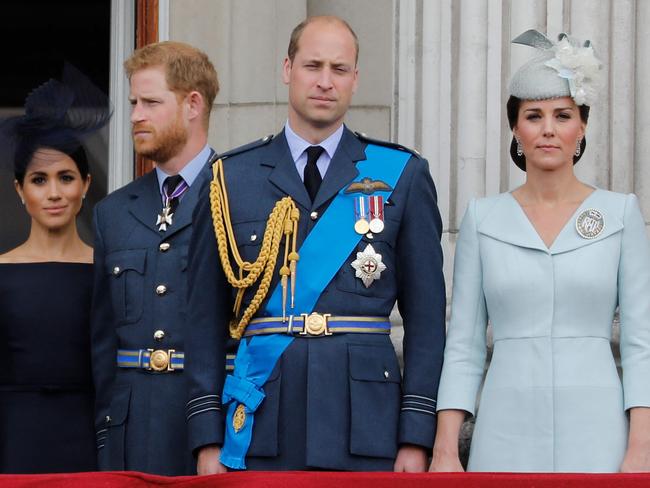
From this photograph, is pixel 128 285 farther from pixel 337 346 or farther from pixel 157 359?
pixel 337 346

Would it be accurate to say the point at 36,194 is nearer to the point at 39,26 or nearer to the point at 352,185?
the point at 352,185

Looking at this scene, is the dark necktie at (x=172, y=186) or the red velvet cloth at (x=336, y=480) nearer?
the red velvet cloth at (x=336, y=480)

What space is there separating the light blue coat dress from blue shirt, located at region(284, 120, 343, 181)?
500mm

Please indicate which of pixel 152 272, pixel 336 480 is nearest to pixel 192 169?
pixel 152 272

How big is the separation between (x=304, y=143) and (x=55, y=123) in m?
1.09

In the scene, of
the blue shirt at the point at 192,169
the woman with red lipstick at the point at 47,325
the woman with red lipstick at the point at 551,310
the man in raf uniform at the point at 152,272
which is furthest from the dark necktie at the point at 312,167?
the woman with red lipstick at the point at 47,325

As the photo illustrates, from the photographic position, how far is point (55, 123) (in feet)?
19.6

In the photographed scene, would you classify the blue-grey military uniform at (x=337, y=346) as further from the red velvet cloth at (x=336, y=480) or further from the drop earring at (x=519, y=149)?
the red velvet cloth at (x=336, y=480)

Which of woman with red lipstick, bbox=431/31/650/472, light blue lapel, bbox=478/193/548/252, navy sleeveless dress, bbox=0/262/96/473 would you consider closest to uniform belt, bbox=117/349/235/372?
navy sleeveless dress, bbox=0/262/96/473

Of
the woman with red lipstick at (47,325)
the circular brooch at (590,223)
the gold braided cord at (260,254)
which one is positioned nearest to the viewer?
the circular brooch at (590,223)

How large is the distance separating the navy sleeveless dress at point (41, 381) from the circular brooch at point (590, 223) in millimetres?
1624

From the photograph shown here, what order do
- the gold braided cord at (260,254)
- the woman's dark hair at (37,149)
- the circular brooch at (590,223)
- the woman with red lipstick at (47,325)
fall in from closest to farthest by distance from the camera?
1. the circular brooch at (590,223)
2. the gold braided cord at (260,254)
3. the woman with red lipstick at (47,325)
4. the woman's dark hair at (37,149)

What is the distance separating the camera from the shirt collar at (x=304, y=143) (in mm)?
5176

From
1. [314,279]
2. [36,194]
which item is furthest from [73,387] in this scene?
[314,279]
